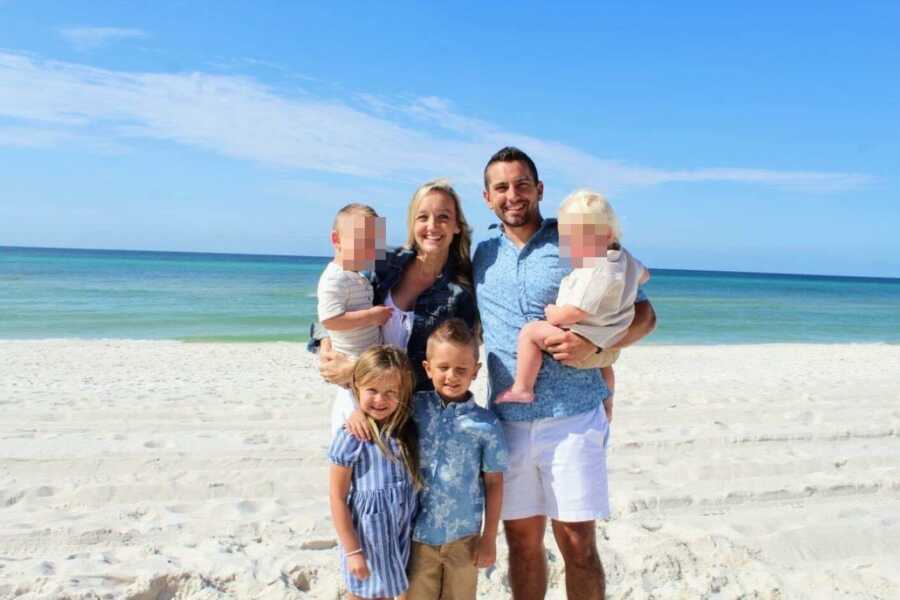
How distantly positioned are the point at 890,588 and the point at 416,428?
8.46ft

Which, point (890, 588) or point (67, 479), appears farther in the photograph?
point (67, 479)

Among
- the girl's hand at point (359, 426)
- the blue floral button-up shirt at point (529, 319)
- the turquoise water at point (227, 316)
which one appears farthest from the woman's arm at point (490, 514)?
the turquoise water at point (227, 316)

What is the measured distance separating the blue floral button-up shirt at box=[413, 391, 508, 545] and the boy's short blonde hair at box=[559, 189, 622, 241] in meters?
0.83

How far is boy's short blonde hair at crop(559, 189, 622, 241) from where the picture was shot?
2803 millimetres

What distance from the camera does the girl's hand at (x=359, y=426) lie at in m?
2.74

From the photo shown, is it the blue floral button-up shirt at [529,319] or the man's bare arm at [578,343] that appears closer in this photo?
the man's bare arm at [578,343]

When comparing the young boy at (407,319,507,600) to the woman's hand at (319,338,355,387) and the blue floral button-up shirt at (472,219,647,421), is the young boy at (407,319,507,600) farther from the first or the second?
the woman's hand at (319,338,355,387)

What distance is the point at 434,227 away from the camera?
2.93 metres

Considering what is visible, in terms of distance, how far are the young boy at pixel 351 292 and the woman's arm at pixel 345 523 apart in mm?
219

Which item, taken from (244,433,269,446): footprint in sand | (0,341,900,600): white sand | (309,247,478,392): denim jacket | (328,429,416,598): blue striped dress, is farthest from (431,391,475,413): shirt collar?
(244,433,269,446): footprint in sand

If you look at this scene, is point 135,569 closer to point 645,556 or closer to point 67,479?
point 67,479

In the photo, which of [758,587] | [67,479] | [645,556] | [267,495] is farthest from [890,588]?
[67,479]

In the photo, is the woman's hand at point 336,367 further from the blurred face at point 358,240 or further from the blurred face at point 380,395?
the blurred face at point 358,240

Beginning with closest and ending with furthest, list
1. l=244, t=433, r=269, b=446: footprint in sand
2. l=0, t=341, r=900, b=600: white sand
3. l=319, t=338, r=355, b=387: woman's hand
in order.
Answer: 1. l=319, t=338, r=355, b=387: woman's hand
2. l=0, t=341, r=900, b=600: white sand
3. l=244, t=433, r=269, b=446: footprint in sand
